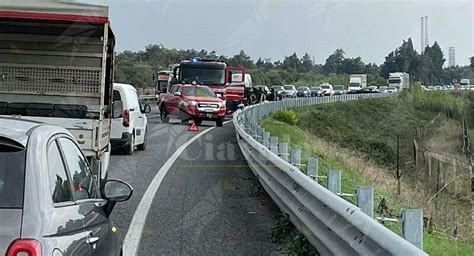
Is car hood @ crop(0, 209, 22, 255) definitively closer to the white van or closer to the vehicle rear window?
the vehicle rear window

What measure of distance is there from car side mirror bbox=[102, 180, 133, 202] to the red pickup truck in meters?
24.9

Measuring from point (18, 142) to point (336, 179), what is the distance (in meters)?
3.88

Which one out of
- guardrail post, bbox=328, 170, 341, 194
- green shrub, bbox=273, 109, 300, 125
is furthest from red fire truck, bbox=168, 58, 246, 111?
guardrail post, bbox=328, 170, 341, 194

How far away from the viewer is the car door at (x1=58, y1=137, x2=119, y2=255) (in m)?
4.42

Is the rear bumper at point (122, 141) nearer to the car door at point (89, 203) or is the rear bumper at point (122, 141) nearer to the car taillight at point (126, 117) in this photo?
the car taillight at point (126, 117)

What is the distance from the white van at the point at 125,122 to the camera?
1717 centimetres

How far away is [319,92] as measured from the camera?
87938mm

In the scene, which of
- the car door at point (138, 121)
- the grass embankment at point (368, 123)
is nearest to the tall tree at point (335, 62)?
the grass embankment at point (368, 123)

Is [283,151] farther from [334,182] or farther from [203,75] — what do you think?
[203,75]

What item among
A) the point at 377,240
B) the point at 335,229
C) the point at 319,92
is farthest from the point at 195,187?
the point at 319,92

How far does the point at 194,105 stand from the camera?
101ft

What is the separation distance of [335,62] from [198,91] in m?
119

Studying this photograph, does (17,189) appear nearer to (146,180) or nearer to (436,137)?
(146,180)

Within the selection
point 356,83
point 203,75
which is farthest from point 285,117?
point 356,83
